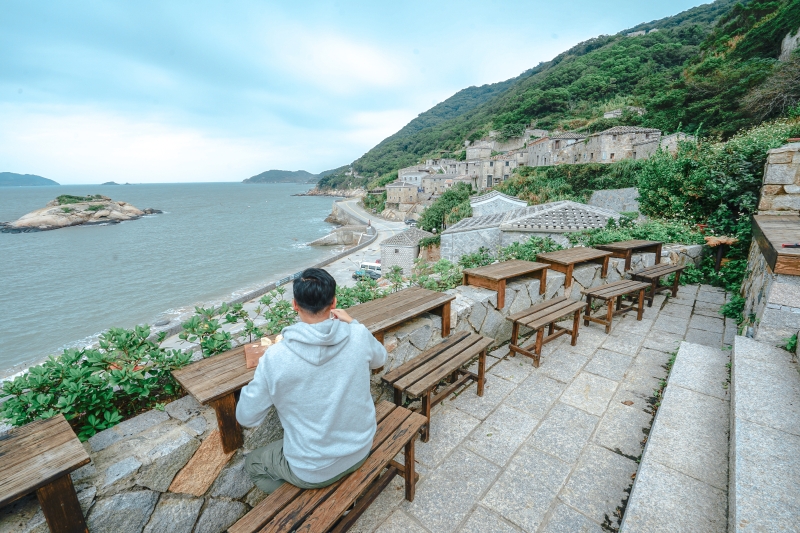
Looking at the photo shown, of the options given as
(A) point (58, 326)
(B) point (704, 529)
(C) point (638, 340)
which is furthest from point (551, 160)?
(A) point (58, 326)

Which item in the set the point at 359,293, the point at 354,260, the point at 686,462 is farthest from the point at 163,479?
the point at 354,260

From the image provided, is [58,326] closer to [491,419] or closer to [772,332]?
[491,419]

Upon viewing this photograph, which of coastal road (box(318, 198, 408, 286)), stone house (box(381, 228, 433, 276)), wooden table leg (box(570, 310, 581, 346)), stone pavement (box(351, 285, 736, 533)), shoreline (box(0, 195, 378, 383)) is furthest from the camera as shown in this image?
coastal road (box(318, 198, 408, 286))

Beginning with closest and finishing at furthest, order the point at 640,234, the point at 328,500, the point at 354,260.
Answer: the point at 328,500
the point at 640,234
the point at 354,260

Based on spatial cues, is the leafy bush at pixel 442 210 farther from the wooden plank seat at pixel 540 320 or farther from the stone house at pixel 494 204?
the wooden plank seat at pixel 540 320

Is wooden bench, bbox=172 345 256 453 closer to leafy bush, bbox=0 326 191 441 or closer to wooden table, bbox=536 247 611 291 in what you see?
leafy bush, bbox=0 326 191 441

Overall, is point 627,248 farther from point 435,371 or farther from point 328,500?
point 328,500

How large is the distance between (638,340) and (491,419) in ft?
9.11

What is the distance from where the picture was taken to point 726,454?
2.34 metres

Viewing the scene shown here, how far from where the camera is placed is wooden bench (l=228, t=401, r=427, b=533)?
154cm

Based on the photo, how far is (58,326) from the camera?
1945 centimetres

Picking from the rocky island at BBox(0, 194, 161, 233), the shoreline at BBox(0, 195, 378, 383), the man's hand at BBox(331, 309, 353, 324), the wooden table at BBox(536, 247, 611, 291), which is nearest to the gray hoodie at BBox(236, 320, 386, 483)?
the man's hand at BBox(331, 309, 353, 324)

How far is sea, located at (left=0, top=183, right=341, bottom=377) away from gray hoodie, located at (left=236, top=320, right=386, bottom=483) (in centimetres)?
2070

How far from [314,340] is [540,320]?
121 inches
